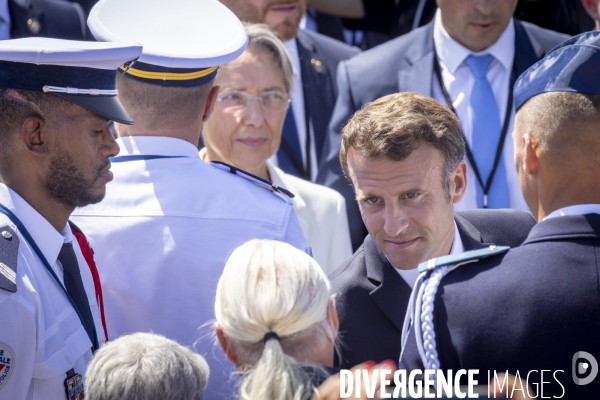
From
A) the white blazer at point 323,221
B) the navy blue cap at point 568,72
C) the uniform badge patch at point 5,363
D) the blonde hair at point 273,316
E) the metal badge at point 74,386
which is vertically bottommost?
the white blazer at point 323,221

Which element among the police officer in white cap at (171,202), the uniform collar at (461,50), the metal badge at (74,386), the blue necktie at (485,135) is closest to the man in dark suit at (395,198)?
the police officer in white cap at (171,202)

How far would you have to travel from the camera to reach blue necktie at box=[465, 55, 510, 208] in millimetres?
4594

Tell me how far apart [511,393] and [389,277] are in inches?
37.6

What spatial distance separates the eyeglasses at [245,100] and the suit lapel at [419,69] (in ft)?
2.59

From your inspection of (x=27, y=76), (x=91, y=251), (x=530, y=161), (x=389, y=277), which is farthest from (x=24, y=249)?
(x=530, y=161)

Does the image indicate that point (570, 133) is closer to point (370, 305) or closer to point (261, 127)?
point (370, 305)

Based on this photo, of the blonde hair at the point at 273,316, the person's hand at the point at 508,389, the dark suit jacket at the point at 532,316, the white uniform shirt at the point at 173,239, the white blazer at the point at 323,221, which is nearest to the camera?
the blonde hair at the point at 273,316

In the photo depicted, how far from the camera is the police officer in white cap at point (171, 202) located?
9.40ft

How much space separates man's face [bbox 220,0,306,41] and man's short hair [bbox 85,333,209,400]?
10.8 ft

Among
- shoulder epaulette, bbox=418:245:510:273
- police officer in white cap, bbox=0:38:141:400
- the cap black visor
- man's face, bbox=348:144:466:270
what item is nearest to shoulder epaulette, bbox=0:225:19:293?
police officer in white cap, bbox=0:38:141:400

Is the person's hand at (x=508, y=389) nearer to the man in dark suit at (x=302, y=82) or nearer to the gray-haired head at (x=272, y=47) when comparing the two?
the gray-haired head at (x=272, y=47)

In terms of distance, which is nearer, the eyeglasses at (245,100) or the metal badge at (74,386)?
the metal badge at (74,386)

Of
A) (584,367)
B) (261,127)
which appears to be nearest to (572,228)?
(584,367)

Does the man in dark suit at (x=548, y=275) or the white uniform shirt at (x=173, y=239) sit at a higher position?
the man in dark suit at (x=548, y=275)
